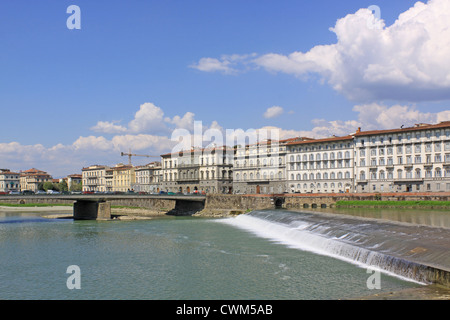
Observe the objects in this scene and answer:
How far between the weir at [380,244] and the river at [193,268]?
0.21 metres

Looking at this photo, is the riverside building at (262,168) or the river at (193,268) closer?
the river at (193,268)

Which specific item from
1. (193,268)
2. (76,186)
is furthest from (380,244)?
(76,186)

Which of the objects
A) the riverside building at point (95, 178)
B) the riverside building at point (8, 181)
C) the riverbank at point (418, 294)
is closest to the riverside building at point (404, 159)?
the riverbank at point (418, 294)

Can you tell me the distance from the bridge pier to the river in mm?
26202

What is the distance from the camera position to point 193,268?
82.2 feet

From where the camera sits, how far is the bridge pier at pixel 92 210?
67250mm

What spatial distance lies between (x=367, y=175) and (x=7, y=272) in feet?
243

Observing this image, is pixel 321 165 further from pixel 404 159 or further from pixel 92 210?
pixel 92 210

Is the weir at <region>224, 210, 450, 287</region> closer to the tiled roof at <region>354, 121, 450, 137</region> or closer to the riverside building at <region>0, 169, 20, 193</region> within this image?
the tiled roof at <region>354, 121, 450, 137</region>

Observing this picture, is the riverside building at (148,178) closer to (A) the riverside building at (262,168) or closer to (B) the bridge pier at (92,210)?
(A) the riverside building at (262,168)

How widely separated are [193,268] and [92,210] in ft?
156

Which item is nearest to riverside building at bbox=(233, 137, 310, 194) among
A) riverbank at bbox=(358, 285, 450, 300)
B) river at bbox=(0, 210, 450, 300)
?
river at bbox=(0, 210, 450, 300)
